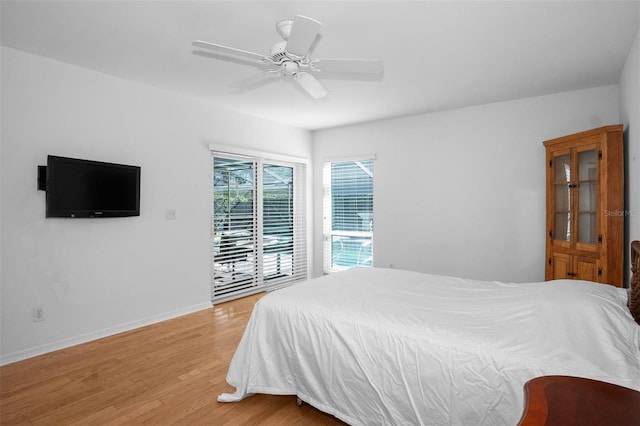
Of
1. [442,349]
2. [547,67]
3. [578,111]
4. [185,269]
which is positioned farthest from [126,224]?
[578,111]

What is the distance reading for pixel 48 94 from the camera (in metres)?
2.92

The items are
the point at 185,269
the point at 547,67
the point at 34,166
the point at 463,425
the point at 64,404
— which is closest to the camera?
the point at 463,425

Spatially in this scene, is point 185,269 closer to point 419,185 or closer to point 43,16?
point 43,16

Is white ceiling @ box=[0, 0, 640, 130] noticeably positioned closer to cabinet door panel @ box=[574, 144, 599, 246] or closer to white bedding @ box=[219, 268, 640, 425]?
cabinet door panel @ box=[574, 144, 599, 246]

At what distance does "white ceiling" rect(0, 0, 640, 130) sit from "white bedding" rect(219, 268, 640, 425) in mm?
1859

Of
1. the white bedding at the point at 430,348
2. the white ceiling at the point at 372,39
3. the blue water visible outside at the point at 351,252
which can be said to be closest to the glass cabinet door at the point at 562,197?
the white ceiling at the point at 372,39

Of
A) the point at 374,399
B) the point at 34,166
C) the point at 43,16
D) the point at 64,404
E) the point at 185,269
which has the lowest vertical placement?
the point at 64,404

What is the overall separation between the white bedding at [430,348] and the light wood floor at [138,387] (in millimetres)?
153

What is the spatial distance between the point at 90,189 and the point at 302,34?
251 centimetres

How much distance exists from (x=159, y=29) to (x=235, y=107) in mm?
1908

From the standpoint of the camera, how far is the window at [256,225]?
173 inches

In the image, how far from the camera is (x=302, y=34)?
1850 millimetres

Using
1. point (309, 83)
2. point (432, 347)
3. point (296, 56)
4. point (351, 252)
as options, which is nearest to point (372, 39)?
point (309, 83)

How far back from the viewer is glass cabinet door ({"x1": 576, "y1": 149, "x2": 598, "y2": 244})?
3.03 metres
